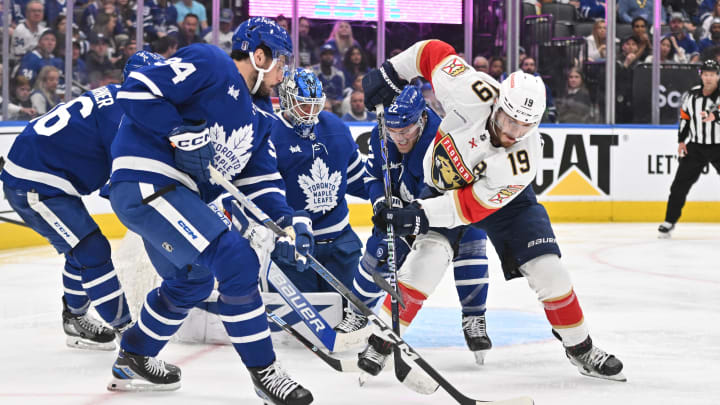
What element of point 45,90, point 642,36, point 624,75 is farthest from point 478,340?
point 642,36

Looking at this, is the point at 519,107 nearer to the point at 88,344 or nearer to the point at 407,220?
the point at 407,220

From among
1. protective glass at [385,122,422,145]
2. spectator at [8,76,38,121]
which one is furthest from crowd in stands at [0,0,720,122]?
protective glass at [385,122,422,145]

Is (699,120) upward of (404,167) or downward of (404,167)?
downward

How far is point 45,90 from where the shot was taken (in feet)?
21.4

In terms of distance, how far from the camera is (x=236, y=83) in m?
2.39

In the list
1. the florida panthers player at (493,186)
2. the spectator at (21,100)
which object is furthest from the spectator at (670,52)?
the florida panthers player at (493,186)

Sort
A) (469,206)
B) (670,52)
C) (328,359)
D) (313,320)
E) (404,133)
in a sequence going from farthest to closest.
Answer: (670,52) → (404,133) → (313,320) → (328,359) → (469,206)

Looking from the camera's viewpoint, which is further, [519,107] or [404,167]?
[404,167]

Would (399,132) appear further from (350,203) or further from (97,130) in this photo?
(350,203)

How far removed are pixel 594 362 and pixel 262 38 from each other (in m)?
1.38

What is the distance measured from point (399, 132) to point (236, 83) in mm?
765

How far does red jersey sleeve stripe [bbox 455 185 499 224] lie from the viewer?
261 cm

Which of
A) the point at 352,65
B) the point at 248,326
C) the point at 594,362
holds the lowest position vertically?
the point at 594,362

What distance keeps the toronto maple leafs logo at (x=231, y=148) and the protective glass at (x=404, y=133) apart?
65cm
